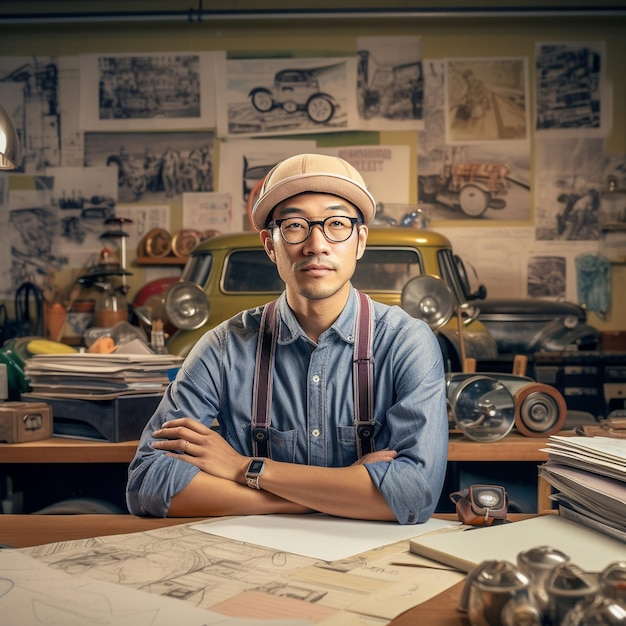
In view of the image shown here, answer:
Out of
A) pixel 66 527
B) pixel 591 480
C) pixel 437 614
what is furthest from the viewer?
pixel 66 527

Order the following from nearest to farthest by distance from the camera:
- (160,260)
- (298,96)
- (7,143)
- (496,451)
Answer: (7,143)
(496,451)
(160,260)
(298,96)

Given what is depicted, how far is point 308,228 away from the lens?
1560 mm

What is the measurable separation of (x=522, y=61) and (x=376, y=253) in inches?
96.4

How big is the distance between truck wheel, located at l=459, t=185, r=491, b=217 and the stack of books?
3.91m

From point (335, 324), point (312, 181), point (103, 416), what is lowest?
point (103, 416)

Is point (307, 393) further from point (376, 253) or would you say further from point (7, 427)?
point (376, 253)

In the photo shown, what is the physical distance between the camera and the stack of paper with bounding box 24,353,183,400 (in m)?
2.17

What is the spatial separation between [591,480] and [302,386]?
0.70 metres

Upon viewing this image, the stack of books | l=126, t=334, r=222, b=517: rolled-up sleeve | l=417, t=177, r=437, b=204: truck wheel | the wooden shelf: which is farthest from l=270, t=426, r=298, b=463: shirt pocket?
l=417, t=177, r=437, b=204: truck wheel

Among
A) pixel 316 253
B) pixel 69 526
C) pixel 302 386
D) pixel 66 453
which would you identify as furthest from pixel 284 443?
pixel 66 453

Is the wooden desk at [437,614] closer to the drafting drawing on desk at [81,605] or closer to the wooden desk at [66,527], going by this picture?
the drafting drawing on desk at [81,605]

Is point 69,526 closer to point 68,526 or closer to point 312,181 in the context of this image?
point 68,526

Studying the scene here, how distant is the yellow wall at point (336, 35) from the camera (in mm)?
4949

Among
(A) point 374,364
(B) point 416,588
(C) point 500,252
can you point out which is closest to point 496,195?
(C) point 500,252
